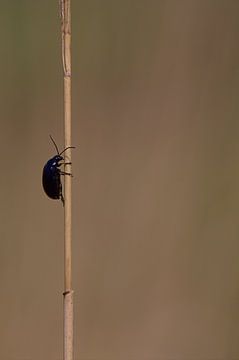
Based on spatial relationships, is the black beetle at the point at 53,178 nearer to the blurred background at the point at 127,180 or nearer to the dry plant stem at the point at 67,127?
the dry plant stem at the point at 67,127

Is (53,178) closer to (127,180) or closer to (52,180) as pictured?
(52,180)

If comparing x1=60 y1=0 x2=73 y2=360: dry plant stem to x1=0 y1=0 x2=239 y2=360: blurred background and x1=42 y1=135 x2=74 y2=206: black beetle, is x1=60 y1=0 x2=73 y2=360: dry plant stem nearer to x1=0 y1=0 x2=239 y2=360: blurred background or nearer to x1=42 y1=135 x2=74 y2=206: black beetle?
x1=42 y1=135 x2=74 y2=206: black beetle

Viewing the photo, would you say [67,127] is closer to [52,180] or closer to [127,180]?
[52,180]

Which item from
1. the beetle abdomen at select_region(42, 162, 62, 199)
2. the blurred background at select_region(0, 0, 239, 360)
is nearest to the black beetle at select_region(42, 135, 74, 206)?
the beetle abdomen at select_region(42, 162, 62, 199)

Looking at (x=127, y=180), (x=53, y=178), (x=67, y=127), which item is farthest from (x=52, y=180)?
(x=127, y=180)

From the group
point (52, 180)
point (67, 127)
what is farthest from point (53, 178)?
point (67, 127)

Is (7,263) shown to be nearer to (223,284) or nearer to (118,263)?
(118,263)

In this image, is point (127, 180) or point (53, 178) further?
point (127, 180)

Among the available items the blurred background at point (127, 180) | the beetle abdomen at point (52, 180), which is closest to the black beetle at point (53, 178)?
the beetle abdomen at point (52, 180)
